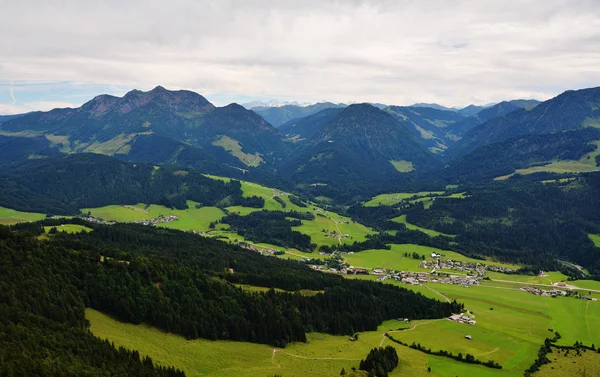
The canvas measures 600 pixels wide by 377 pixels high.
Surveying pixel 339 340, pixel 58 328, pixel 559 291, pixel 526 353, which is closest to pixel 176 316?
pixel 58 328

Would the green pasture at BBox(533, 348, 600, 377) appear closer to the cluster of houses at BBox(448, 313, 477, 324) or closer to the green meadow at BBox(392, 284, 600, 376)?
the green meadow at BBox(392, 284, 600, 376)

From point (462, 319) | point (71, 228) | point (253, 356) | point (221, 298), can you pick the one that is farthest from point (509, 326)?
point (71, 228)

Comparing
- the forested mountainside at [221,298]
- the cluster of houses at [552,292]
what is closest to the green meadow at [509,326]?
the cluster of houses at [552,292]

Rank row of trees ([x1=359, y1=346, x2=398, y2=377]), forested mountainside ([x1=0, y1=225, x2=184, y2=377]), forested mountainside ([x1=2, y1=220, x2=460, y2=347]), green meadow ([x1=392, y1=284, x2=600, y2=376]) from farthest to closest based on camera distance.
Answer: green meadow ([x1=392, y1=284, x2=600, y2=376]) → forested mountainside ([x1=2, y1=220, x2=460, y2=347]) → row of trees ([x1=359, y1=346, x2=398, y2=377]) → forested mountainside ([x1=0, y1=225, x2=184, y2=377])

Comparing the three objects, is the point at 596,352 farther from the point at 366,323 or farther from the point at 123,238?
the point at 123,238

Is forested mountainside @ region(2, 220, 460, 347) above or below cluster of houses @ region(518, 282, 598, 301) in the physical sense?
above

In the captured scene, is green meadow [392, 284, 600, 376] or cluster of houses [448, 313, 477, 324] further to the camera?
cluster of houses [448, 313, 477, 324]

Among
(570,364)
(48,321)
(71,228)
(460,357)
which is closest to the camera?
(48,321)

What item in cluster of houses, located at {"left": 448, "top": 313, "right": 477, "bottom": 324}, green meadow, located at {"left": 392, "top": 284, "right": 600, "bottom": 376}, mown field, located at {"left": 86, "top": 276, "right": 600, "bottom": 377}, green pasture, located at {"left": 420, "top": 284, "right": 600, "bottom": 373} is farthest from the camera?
cluster of houses, located at {"left": 448, "top": 313, "right": 477, "bottom": 324}

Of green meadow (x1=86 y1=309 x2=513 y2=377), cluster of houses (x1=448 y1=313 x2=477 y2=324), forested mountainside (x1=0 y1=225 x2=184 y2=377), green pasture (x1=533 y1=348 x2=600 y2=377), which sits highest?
forested mountainside (x1=0 y1=225 x2=184 y2=377)

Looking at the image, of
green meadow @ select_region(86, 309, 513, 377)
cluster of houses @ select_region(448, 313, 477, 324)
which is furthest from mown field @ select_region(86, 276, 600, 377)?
cluster of houses @ select_region(448, 313, 477, 324)

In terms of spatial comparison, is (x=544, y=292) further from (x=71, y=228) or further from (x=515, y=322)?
(x=71, y=228)
